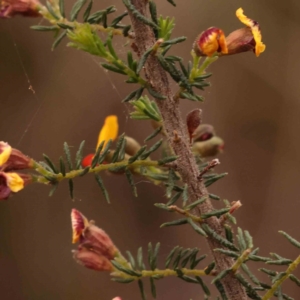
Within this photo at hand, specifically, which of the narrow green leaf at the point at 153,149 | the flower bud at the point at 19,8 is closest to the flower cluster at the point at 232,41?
the narrow green leaf at the point at 153,149

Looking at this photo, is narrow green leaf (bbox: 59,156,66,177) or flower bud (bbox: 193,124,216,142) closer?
narrow green leaf (bbox: 59,156,66,177)

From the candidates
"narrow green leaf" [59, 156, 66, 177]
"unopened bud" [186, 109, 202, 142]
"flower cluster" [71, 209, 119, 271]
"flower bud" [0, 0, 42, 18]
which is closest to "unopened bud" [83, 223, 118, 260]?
"flower cluster" [71, 209, 119, 271]

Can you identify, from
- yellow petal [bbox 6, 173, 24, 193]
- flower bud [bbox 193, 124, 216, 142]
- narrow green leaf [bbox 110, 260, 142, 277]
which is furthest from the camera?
flower bud [bbox 193, 124, 216, 142]

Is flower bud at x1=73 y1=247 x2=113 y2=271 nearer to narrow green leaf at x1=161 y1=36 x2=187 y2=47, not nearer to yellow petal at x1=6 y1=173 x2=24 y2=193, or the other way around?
yellow petal at x1=6 y1=173 x2=24 y2=193

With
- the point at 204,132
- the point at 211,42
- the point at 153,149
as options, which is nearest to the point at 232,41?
the point at 211,42

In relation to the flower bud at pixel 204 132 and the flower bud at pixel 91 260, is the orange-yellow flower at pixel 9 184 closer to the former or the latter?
the flower bud at pixel 91 260

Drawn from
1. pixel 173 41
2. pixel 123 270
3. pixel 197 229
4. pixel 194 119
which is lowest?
pixel 123 270

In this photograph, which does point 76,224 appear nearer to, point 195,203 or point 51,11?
point 195,203
